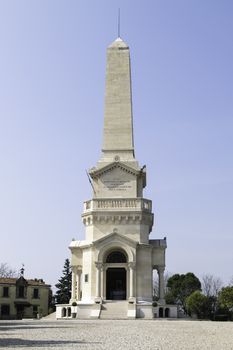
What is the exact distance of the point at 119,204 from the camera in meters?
52.2

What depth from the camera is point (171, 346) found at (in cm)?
1744

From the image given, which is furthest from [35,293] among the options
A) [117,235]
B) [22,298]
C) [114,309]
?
[114,309]

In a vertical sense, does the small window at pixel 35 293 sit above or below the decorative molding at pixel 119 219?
below

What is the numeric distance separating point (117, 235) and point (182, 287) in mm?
41632

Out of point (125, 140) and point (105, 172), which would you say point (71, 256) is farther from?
point (125, 140)

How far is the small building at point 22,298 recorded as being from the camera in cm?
7638

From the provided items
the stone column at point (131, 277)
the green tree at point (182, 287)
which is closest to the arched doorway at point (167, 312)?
the stone column at point (131, 277)

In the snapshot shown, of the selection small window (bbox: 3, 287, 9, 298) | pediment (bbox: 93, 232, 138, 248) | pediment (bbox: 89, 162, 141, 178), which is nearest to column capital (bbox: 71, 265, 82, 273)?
pediment (bbox: 93, 232, 138, 248)

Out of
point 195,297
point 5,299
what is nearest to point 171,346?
point 195,297

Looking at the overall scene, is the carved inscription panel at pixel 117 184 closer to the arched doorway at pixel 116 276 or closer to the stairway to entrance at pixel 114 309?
the arched doorway at pixel 116 276

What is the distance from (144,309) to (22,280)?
3545 cm

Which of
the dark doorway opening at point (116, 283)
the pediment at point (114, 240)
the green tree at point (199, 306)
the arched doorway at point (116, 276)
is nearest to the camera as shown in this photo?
the pediment at point (114, 240)

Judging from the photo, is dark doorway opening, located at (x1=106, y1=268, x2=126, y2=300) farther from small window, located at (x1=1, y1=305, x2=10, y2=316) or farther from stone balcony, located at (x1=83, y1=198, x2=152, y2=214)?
small window, located at (x1=1, y1=305, x2=10, y2=316)

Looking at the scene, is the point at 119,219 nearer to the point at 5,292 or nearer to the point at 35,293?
the point at 5,292
